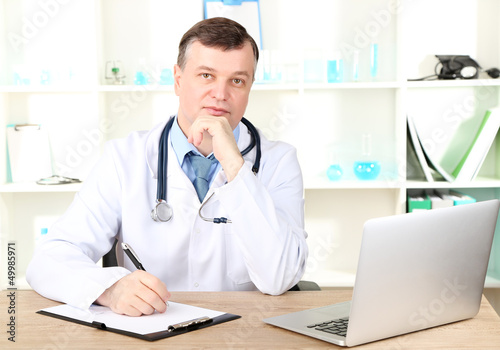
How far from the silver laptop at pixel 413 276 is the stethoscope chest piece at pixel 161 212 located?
0.67 m

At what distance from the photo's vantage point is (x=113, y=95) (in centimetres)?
357

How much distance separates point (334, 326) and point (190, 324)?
292 millimetres

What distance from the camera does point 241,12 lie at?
3453 mm

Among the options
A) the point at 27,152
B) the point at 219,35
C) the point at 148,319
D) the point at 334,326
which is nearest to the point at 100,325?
the point at 148,319

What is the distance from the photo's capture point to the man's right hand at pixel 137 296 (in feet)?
4.50

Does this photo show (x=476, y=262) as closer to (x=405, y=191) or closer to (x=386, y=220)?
(x=386, y=220)

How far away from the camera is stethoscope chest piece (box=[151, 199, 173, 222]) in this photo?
189cm

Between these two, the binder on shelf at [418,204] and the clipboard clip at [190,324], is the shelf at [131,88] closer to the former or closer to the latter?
the binder on shelf at [418,204]

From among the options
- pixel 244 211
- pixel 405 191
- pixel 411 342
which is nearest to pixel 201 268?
pixel 244 211

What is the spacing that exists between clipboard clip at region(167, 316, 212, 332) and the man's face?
2.59ft

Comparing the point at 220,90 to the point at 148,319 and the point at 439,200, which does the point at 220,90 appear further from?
the point at 439,200

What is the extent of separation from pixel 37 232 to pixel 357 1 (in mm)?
2250

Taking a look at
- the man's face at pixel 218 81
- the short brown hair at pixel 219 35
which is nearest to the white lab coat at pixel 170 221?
the man's face at pixel 218 81

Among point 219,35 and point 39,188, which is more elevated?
point 219,35
